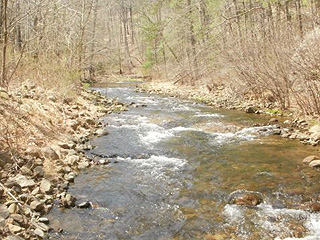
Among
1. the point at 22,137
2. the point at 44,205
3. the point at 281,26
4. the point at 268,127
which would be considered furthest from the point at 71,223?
the point at 281,26

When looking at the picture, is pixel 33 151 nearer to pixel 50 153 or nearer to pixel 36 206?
pixel 50 153

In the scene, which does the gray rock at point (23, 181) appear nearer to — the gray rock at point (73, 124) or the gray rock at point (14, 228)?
the gray rock at point (14, 228)

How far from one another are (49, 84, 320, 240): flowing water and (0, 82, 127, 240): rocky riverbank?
0.30m

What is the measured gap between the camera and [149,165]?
7.71 metres

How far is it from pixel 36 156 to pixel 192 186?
3210 mm

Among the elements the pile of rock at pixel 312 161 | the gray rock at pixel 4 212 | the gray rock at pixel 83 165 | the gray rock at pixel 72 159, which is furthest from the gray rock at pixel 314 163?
the gray rock at pixel 4 212

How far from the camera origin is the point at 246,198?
5.59 metres

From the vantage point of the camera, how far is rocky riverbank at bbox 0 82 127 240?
466 cm

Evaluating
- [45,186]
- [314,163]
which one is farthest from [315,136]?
[45,186]

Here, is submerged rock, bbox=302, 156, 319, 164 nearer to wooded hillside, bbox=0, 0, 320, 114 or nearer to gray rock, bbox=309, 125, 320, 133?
gray rock, bbox=309, 125, 320, 133

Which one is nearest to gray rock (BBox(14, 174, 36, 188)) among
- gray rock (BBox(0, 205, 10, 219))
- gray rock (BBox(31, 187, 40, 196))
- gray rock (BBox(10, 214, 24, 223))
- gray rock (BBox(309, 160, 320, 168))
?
gray rock (BBox(31, 187, 40, 196))

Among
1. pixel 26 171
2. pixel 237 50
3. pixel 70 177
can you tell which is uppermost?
pixel 237 50

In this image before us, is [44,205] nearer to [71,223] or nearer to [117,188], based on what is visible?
[71,223]

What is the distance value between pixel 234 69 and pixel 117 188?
9536 millimetres
